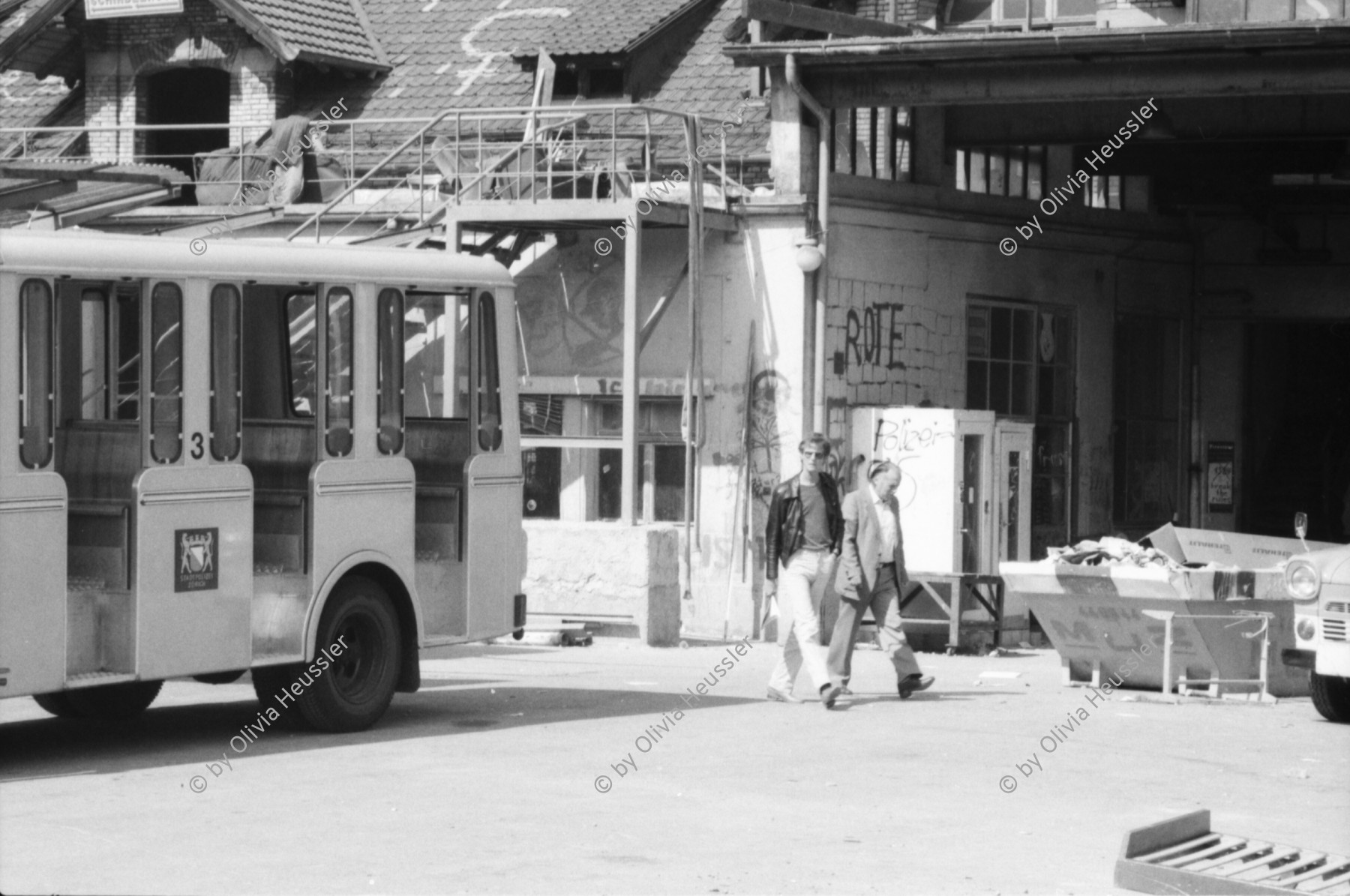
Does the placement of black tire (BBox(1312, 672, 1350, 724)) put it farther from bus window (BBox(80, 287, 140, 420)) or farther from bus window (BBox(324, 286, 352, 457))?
bus window (BBox(80, 287, 140, 420))

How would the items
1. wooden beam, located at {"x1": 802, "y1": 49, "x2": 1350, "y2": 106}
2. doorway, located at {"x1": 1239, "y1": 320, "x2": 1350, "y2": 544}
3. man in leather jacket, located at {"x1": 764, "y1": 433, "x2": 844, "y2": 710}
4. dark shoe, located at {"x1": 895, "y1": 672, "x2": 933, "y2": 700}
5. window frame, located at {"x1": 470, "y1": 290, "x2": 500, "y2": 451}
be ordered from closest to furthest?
window frame, located at {"x1": 470, "y1": 290, "x2": 500, "y2": 451}, man in leather jacket, located at {"x1": 764, "y1": 433, "x2": 844, "y2": 710}, dark shoe, located at {"x1": 895, "y1": 672, "x2": 933, "y2": 700}, wooden beam, located at {"x1": 802, "y1": 49, "x2": 1350, "y2": 106}, doorway, located at {"x1": 1239, "y1": 320, "x2": 1350, "y2": 544}

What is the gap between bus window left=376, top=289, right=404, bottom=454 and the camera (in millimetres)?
13477

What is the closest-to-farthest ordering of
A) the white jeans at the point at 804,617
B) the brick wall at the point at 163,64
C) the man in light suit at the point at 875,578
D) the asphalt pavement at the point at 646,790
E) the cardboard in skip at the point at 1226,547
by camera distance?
the asphalt pavement at the point at 646,790
the white jeans at the point at 804,617
the man in light suit at the point at 875,578
the cardboard in skip at the point at 1226,547
the brick wall at the point at 163,64

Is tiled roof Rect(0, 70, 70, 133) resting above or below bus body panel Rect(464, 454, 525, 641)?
above

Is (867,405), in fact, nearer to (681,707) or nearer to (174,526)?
(681,707)

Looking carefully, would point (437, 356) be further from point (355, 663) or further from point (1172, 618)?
point (1172, 618)

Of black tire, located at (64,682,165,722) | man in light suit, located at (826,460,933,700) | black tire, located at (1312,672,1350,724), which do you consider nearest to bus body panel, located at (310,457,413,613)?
black tire, located at (64,682,165,722)

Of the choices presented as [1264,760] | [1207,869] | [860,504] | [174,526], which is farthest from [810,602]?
[1207,869]

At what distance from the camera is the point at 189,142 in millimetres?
28938

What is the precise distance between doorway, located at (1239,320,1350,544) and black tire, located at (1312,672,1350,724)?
16163mm

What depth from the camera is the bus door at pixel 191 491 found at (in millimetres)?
12031

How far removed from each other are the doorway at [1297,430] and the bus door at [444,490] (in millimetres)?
18757

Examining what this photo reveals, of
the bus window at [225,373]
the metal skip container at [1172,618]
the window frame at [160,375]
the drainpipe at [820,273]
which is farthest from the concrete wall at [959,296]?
the window frame at [160,375]

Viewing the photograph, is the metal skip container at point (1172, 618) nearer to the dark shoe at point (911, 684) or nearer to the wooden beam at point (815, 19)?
the dark shoe at point (911, 684)
